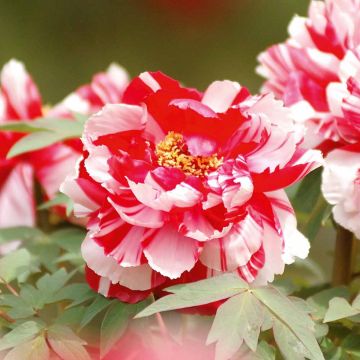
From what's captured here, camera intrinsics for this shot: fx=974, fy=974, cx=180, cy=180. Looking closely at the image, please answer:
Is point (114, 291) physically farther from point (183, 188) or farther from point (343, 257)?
point (343, 257)

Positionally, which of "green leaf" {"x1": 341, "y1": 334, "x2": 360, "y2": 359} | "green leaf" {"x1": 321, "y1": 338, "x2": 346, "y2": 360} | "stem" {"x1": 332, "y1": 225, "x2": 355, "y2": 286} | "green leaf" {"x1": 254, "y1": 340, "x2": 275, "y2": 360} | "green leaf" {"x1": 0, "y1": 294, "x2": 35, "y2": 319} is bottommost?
"stem" {"x1": 332, "y1": 225, "x2": 355, "y2": 286}

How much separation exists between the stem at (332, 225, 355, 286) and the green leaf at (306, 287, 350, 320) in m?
0.07

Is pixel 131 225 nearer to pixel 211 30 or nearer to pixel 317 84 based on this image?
pixel 317 84

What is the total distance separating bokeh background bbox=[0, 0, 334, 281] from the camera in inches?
103

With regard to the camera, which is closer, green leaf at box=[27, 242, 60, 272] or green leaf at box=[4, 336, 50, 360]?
green leaf at box=[4, 336, 50, 360]

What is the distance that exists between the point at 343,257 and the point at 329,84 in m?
Answer: 0.14

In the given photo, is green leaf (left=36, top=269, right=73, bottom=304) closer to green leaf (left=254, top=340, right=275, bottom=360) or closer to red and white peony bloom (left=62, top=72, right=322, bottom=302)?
red and white peony bloom (left=62, top=72, right=322, bottom=302)

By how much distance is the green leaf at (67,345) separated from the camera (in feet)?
1.95

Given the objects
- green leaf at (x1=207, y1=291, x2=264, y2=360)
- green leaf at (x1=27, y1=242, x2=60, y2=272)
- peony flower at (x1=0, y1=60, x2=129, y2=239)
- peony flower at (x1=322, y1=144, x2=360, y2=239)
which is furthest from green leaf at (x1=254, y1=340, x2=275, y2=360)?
peony flower at (x1=0, y1=60, x2=129, y2=239)

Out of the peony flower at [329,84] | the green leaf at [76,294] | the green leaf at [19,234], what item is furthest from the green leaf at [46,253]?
the peony flower at [329,84]

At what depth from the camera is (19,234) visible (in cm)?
85

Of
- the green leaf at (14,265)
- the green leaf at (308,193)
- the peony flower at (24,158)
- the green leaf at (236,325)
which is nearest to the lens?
the green leaf at (236,325)

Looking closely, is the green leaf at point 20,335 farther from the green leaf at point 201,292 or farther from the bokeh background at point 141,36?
the bokeh background at point 141,36

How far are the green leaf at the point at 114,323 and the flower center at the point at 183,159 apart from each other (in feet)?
0.31
